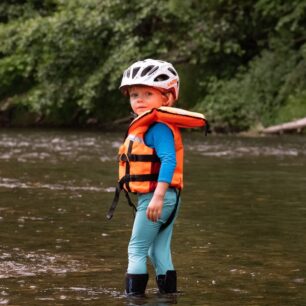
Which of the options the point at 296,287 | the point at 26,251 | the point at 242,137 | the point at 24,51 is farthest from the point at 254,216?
the point at 24,51

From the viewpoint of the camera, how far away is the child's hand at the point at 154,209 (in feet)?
21.6

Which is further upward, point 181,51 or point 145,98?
point 181,51

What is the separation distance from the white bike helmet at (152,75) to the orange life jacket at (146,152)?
0.19 metres

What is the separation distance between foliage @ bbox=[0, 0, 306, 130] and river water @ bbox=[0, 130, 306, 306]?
1226 cm

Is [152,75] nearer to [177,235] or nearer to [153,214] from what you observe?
[153,214]

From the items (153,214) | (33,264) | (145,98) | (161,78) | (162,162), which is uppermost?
(161,78)

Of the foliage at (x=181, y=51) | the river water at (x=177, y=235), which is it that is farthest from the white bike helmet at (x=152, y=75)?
the foliage at (x=181, y=51)

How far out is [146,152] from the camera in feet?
22.3

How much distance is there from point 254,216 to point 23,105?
2651cm

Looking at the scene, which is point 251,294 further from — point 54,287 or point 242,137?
point 242,137

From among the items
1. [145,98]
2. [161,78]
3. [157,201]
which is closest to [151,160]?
[157,201]

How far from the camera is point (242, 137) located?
27.6 metres

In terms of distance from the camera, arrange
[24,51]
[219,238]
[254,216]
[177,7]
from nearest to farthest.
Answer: [219,238]
[254,216]
[177,7]
[24,51]

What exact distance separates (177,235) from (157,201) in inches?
124
